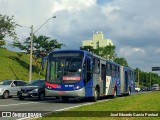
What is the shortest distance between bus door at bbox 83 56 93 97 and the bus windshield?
563 millimetres

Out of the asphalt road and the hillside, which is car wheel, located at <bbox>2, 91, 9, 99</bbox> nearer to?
the asphalt road

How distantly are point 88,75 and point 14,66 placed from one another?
1713 inches

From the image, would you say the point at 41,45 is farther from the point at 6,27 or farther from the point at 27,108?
the point at 27,108

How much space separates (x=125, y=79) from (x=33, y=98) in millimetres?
12003

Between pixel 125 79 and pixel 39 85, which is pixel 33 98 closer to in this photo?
pixel 39 85

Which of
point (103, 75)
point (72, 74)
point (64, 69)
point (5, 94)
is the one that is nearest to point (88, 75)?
point (72, 74)

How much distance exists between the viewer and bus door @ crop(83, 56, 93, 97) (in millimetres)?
22562

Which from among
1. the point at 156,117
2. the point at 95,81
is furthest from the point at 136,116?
the point at 95,81

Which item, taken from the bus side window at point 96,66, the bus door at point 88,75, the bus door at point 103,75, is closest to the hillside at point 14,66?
the bus door at point 103,75

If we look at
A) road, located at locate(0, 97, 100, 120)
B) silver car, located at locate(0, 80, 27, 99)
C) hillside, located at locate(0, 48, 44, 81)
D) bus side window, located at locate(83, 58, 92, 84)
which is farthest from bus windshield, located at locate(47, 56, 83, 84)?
hillside, located at locate(0, 48, 44, 81)

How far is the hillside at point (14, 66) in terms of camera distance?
196ft

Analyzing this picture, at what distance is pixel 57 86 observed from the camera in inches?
868

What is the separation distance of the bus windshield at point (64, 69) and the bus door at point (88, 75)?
563mm

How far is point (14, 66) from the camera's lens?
6475cm
